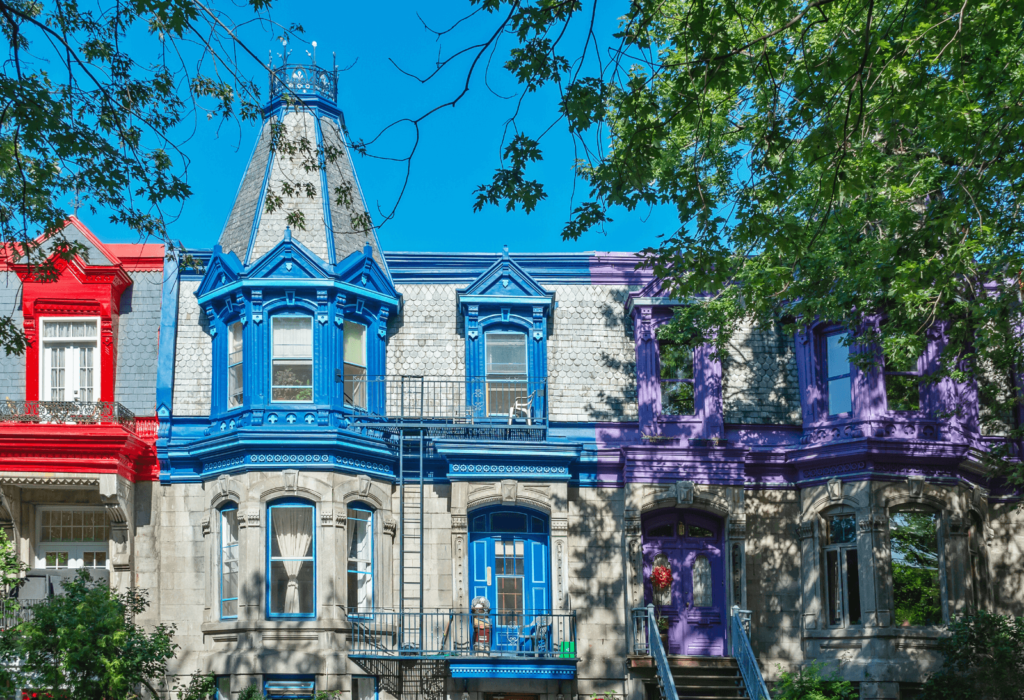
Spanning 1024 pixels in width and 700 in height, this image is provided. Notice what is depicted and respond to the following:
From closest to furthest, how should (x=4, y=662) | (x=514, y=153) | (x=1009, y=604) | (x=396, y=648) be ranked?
(x=514, y=153) < (x=4, y=662) < (x=396, y=648) < (x=1009, y=604)

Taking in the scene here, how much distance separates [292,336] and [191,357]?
2.15m

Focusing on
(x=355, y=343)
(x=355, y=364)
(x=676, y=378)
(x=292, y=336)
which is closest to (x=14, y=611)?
(x=292, y=336)

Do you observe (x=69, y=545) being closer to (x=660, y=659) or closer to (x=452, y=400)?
(x=452, y=400)

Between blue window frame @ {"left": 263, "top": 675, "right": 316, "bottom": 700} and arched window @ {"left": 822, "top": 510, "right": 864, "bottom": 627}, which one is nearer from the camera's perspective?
blue window frame @ {"left": 263, "top": 675, "right": 316, "bottom": 700}

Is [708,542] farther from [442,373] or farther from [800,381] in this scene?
[442,373]

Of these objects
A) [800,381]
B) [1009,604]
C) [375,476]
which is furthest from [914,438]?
[375,476]

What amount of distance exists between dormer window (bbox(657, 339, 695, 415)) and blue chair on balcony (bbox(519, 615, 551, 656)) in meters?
4.75

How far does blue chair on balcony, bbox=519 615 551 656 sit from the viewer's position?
20.0 m

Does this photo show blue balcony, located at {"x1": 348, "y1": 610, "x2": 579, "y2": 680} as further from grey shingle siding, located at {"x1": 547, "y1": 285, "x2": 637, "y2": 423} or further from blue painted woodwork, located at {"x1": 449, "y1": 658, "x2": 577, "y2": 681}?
grey shingle siding, located at {"x1": 547, "y1": 285, "x2": 637, "y2": 423}

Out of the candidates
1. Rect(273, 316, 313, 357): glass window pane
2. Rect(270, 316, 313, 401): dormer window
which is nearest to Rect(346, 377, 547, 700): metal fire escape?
Rect(270, 316, 313, 401): dormer window

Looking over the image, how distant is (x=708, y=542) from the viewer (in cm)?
2208

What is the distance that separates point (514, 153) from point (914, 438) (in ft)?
40.9

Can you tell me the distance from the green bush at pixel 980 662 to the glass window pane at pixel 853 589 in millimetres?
1542

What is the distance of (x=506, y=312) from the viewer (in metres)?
22.6
